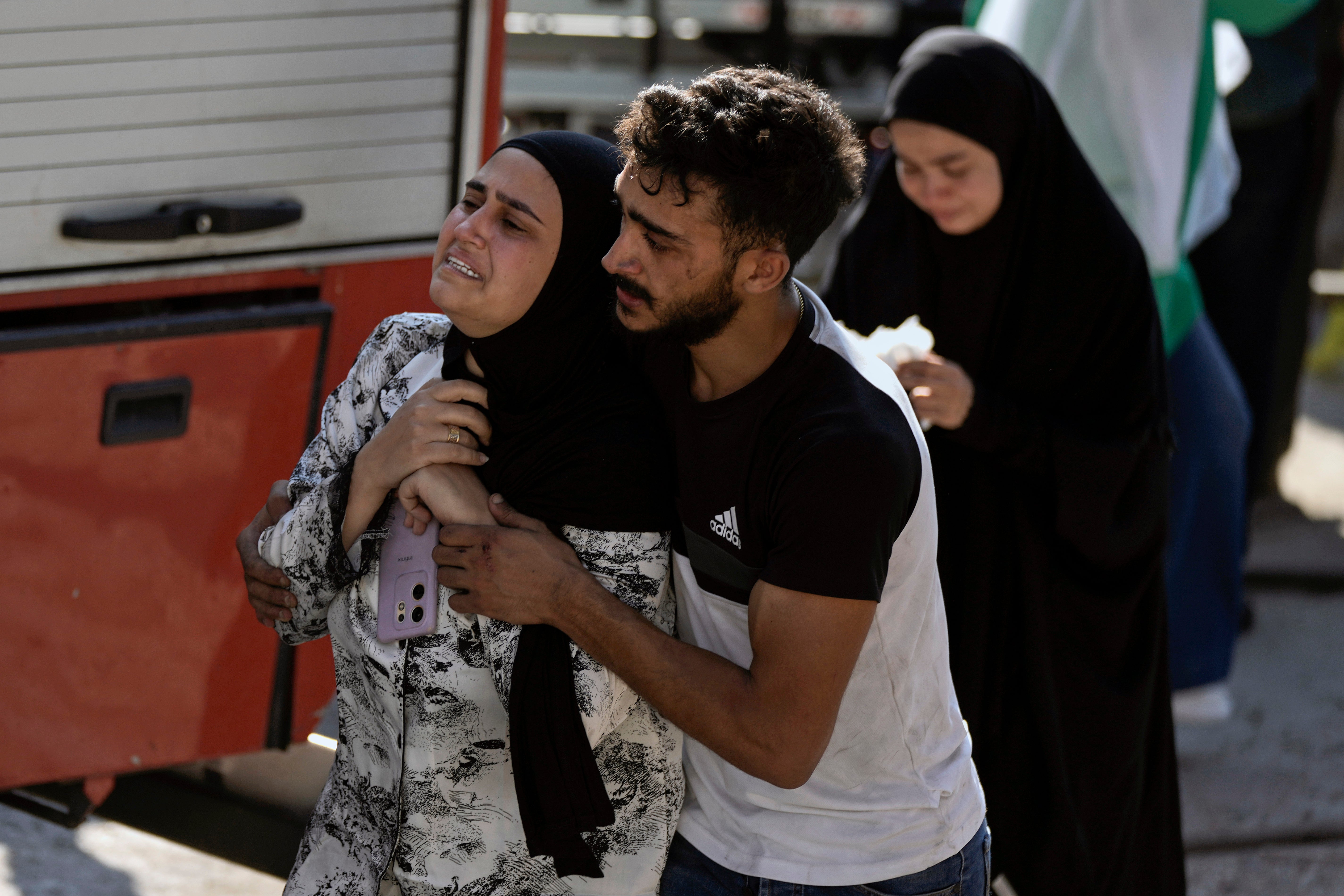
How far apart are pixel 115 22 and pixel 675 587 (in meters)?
1.30

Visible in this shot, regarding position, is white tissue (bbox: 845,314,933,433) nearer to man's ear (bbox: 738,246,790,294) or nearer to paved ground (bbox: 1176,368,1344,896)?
man's ear (bbox: 738,246,790,294)

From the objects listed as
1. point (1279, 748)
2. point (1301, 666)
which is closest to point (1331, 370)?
point (1301, 666)

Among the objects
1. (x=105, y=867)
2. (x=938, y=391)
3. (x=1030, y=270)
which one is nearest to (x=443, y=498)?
(x=938, y=391)

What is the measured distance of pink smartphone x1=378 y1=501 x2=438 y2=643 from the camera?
1.66 metres

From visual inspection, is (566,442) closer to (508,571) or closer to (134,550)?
(508,571)

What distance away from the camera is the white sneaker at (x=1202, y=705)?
161 inches

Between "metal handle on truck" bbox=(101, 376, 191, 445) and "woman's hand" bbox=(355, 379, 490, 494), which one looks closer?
"woman's hand" bbox=(355, 379, 490, 494)

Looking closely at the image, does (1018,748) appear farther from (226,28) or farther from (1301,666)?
(1301,666)

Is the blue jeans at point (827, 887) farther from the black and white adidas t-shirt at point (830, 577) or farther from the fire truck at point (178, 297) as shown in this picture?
the fire truck at point (178, 297)

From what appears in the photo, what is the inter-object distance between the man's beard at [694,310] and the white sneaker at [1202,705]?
2.94 m

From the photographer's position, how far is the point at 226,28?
229cm

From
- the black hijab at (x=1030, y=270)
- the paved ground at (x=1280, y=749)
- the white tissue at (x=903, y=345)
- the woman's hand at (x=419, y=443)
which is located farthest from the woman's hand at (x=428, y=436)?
the paved ground at (x=1280, y=749)

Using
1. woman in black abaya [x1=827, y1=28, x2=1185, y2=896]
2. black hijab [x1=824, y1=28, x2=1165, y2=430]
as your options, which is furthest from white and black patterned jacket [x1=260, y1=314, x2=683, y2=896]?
black hijab [x1=824, y1=28, x2=1165, y2=430]

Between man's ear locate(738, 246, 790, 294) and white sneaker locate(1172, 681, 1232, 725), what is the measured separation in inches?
115
